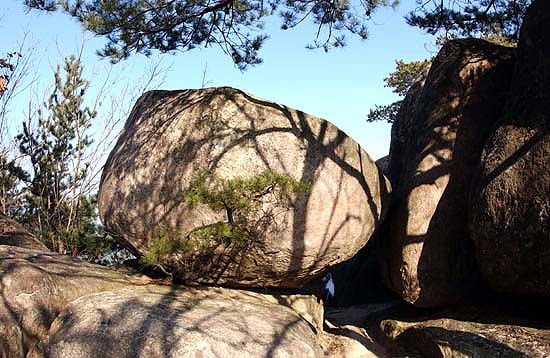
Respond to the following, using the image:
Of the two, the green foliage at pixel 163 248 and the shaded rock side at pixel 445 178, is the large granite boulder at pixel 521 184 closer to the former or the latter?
the shaded rock side at pixel 445 178

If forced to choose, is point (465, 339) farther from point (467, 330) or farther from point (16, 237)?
point (16, 237)

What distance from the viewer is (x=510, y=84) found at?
5.64 meters

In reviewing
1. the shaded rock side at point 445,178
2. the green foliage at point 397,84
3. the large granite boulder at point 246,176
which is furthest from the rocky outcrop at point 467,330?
the green foliage at point 397,84

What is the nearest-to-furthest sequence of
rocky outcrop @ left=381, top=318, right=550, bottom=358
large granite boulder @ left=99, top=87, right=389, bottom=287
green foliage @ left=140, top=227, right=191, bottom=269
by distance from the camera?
green foliage @ left=140, top=227, right=191, bottom=269 → rocky outcrop @ left=381, top=318, right=550, bottom=358 → large granite boulder @ left=99, top=87, right=389, bottom=287

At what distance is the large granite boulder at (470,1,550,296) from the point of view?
4.63 meters

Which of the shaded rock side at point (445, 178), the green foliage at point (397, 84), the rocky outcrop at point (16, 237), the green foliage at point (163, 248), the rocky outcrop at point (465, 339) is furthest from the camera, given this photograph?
the green foliage at point (397, 84)

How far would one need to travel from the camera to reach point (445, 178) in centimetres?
571

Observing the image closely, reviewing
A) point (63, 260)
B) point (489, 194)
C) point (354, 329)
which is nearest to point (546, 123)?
point (489, 194)

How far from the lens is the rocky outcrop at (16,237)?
6245 mm

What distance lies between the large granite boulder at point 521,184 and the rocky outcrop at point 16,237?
193 inches

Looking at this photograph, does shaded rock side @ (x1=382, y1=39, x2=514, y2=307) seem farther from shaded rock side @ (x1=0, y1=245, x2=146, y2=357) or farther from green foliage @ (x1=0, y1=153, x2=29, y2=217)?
green foliage @ (x1=0, y1=153, x2=29, y2=217)

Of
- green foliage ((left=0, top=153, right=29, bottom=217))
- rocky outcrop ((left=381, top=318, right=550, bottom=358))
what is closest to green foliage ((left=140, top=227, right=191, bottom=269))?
rocky outcrop ((left=381, top=318, right=550, bottom=358))

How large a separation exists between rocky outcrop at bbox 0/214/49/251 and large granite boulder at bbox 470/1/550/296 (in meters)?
4.91

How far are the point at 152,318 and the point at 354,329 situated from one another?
2.88 m
